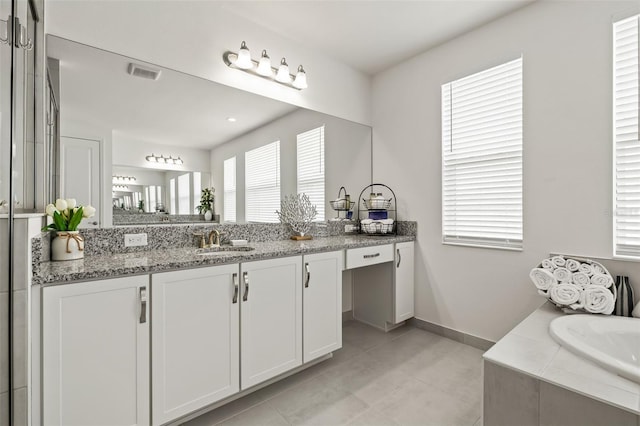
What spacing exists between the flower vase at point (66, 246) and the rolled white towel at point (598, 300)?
2.73 metres

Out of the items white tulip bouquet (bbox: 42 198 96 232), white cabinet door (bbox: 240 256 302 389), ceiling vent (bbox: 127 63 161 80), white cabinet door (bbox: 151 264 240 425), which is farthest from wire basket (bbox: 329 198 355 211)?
white tulip bouquet (bbox: 42 198 96 232)

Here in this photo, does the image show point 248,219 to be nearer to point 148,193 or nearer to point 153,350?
point 148,193

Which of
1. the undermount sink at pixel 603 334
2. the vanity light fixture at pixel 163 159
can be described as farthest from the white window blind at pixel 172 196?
the undermount sink at pixel 603 334

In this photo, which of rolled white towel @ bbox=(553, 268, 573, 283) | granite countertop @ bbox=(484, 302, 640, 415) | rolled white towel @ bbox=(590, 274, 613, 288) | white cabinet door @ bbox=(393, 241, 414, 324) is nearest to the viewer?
granite countertop @ bbox=(484, 302, 640, 415)

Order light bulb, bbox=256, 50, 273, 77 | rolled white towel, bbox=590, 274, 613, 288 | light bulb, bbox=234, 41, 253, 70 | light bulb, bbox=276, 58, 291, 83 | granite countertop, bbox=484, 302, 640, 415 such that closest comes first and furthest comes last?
granite countertop, bbox=484, 302, 640, 415 < rolled white towel, bbox=590, 274, 613, 288 < light bulb, bbox=234, 41, 253, 70 < light bulb, bbox=256, 50, 273, 77 < light bulb, bbox=276, 58, 291, 83

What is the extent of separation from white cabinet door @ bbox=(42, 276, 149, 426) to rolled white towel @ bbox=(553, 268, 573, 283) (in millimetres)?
2277

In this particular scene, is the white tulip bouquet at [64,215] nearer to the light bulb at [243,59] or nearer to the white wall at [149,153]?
the white wall at [149,153]

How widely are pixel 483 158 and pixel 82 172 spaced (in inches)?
107

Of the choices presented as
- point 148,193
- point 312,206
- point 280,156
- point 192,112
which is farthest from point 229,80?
point 312,206

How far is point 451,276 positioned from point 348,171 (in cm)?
136

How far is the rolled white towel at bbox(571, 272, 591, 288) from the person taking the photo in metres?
1.78

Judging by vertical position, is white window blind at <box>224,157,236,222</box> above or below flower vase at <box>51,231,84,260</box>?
above

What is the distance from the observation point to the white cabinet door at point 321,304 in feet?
6.57

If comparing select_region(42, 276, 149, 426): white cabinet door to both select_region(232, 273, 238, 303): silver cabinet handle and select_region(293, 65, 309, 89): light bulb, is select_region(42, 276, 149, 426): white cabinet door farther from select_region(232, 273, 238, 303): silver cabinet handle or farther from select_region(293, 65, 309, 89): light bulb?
select_region(293, 65, 309, 89): light bulb
